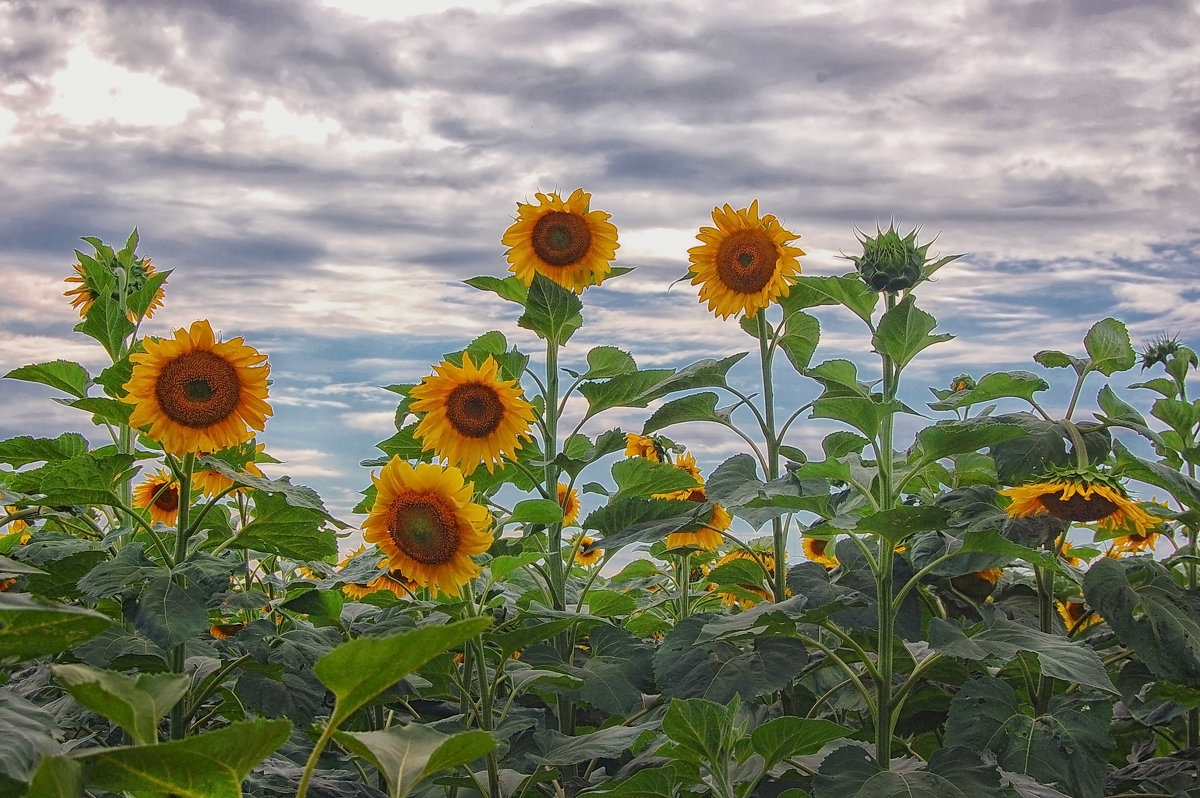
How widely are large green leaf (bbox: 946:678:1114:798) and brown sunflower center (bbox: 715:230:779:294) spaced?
125cm

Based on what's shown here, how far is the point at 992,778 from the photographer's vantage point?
1.88 m

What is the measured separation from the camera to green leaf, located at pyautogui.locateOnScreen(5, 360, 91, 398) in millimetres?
2627

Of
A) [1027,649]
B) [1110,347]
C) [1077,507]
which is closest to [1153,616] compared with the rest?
[1077,507]

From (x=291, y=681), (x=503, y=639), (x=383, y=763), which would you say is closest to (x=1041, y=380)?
(x=503, y=639)

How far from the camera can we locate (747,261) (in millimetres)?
3004

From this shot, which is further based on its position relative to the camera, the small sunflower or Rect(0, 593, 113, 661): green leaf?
the small sunflower

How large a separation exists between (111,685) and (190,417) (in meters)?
1.64

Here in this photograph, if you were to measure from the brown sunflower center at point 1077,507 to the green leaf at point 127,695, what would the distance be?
2062 mm

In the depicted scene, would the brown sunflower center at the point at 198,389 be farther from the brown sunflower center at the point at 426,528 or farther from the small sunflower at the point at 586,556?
the small sunflower at the point at 586,556

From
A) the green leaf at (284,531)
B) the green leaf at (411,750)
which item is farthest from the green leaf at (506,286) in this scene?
the green leaf at (411,750)

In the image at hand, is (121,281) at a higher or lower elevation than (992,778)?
higher

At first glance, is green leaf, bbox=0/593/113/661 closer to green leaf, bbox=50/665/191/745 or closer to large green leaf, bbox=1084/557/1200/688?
green leaf, bbox=50/665/191/745

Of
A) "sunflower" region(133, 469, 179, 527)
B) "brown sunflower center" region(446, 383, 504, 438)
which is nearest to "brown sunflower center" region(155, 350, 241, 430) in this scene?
"brown sunflower center" region(446, 383, 504, 438)

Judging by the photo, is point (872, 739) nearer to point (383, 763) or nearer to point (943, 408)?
point (943, 408)
